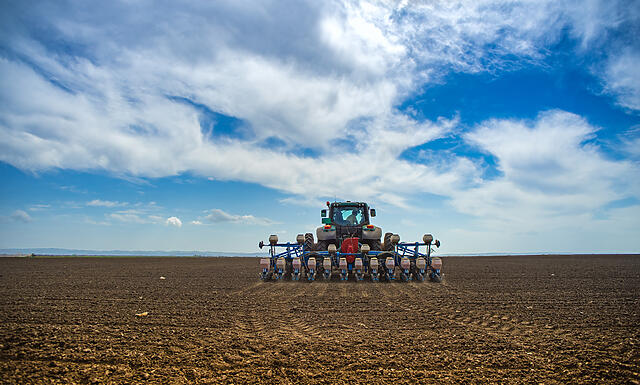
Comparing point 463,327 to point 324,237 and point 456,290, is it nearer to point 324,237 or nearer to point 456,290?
point 456,290

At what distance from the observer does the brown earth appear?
4.37 m

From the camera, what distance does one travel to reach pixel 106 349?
205 inches

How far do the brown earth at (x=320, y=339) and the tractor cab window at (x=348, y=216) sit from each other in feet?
24.0

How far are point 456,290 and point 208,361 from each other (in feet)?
29.4

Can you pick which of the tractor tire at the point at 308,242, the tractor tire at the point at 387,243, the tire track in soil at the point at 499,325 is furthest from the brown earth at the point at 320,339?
the tractor tire at the point at 308,242

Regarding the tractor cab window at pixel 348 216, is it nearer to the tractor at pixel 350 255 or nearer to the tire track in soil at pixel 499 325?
the tractor at pixel 350 255

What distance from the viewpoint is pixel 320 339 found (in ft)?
18.9

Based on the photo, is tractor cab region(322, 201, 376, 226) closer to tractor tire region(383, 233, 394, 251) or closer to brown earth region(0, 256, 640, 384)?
tractor tire region(383, 233, 394, 251)

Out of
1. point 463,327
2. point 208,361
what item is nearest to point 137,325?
point 208,361

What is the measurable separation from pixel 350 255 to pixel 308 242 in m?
2.93

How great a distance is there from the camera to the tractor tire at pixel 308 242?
16.4 m

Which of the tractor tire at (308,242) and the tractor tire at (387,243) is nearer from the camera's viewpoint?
the tractor tire at (387,243)

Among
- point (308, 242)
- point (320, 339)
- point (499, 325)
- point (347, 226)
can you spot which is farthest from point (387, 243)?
point (320, 339)

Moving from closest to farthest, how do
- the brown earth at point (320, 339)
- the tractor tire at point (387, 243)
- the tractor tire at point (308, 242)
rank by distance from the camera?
the brown earth at point (320, 339), the tractor tire at point (387, 243), the tractor tire at point (308, 242)
